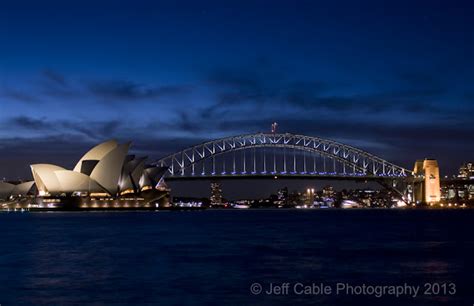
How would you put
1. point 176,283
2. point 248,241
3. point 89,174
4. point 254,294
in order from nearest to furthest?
1. point 254,294
2. point 176,283
3. point 248,241
4. point 89,174

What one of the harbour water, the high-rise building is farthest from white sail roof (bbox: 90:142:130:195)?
the harbour water

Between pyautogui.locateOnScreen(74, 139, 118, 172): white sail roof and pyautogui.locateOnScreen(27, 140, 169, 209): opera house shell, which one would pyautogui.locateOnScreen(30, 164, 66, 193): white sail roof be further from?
pyautogui.locateOnScreen(74, 139, 118, 172): white sail roof

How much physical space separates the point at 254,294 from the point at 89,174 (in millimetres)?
76169

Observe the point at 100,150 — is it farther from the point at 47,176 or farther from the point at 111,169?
the point at 47,176

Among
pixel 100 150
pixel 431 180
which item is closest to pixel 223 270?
pixel 100 150

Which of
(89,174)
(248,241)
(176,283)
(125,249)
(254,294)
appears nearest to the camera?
(254,294)

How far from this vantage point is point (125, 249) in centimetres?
3195

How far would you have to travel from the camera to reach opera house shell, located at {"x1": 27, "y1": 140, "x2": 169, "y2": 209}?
291ft

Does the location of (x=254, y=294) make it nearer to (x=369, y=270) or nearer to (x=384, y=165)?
(x=369, y=270)

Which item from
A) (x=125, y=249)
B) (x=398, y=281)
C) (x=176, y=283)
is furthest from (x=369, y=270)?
(x=125, y=249)

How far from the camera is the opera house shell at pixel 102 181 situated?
88762 mm

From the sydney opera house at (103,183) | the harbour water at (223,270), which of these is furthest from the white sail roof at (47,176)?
the harbour water at (223,270)

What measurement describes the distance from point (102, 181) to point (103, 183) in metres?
0.42

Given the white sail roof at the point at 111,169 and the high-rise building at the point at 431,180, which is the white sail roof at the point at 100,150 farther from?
the high-rise building at the point at 431,180
